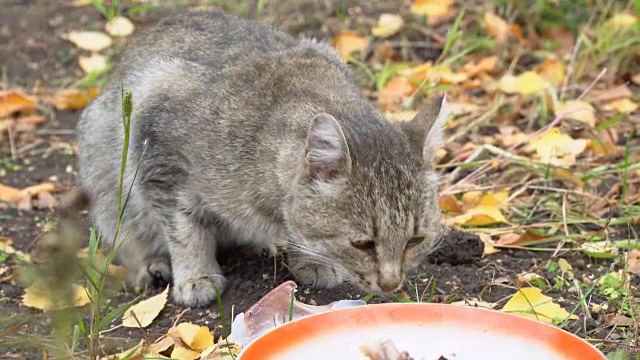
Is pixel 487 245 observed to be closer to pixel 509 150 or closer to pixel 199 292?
pixel 509 150

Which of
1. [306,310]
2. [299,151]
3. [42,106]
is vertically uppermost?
[299,151]

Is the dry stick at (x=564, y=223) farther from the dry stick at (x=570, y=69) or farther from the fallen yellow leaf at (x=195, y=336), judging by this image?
the fallen yellow leaf at (x=195, y=336)

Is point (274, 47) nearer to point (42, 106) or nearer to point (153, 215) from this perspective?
point (153, 215)

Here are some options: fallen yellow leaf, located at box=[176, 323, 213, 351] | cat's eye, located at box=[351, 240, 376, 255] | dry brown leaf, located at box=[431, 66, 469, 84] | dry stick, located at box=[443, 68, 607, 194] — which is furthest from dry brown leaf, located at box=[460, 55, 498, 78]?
fallen yellow leaf, located at box=[176, 323, 213, 351]

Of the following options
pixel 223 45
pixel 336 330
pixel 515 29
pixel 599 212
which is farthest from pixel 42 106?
pixel 336 330

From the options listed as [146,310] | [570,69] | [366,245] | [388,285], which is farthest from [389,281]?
[570,69]

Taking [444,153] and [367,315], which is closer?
[367,315]

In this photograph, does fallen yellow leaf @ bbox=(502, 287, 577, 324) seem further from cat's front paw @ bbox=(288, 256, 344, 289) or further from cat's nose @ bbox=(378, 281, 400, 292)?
cat's front paw @ bbox=(288, 256, 344, 289)
